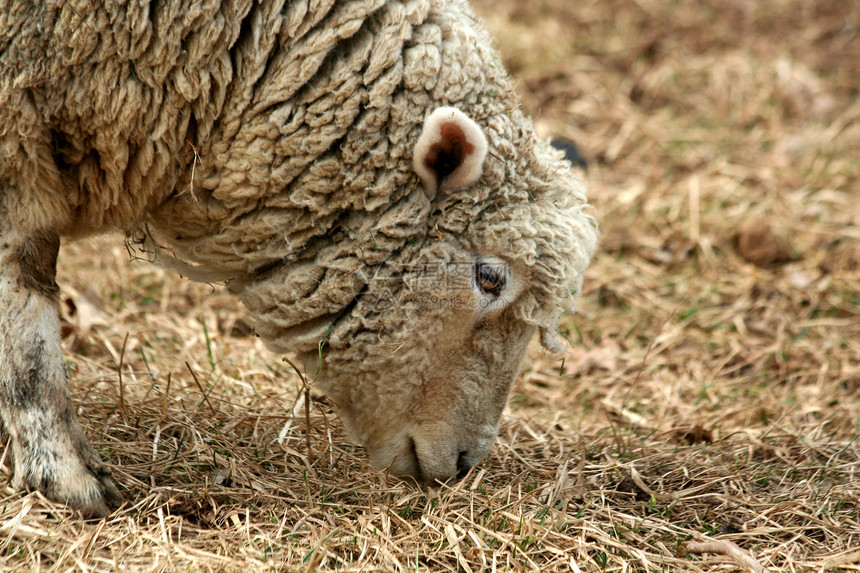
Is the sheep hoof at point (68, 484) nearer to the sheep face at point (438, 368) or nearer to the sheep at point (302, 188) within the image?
the sheep at point (302, 188)

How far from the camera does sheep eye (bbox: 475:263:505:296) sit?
3311 millimetres

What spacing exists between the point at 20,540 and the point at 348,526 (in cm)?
104

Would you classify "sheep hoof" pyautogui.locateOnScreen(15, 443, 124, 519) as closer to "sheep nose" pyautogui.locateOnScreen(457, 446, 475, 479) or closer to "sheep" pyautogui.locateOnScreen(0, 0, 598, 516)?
"sheep" pyautogui.locateOnScreen(0, 0, 598, 516)

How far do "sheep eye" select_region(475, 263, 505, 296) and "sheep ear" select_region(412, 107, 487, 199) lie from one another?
32 cm

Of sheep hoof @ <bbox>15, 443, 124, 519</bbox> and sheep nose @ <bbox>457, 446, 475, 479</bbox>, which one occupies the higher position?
sheep hoof @ <bbox>15, 443, 124, 519</bbox>

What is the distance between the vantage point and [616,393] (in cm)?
507

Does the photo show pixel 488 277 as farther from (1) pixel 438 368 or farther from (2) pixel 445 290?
(1) pixel 438 368

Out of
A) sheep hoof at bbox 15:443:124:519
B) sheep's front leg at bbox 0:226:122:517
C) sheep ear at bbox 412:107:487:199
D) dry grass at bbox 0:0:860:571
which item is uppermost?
sheep ear at bbox 412:107:487:199

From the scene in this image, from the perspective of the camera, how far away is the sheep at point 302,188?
293 cm

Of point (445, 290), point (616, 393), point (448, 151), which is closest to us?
point (448, 151)

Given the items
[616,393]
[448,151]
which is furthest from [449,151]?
[616,393]

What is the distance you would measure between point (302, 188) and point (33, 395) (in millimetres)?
1106

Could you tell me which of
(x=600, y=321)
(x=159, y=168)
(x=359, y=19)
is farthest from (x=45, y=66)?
(x=600, y=321)

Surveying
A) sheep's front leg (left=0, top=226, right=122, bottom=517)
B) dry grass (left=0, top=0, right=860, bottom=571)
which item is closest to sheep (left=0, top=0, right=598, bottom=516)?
sheep's front leg (left=0, top=226, right=122, bottom=517)
